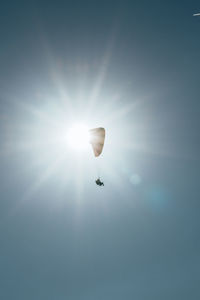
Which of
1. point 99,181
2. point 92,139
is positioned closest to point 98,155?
point 92,139

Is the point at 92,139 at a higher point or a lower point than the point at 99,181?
higher

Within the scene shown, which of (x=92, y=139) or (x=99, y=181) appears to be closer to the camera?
(x=99, y=181)

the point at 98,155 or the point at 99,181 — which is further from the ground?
the point at 98,155

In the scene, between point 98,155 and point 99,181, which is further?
point 98,155

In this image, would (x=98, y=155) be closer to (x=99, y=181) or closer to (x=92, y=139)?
(x=92, y=139)
